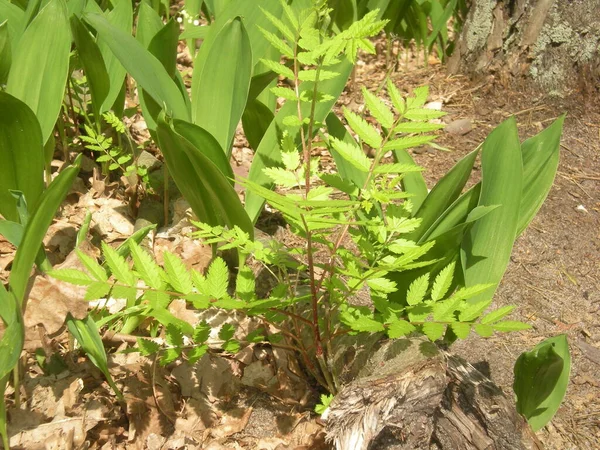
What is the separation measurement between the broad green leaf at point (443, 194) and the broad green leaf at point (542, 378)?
0.35m

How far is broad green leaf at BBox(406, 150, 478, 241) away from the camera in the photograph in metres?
1.43

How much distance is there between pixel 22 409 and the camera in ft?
4.78

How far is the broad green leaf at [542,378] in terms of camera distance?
4.19 feet

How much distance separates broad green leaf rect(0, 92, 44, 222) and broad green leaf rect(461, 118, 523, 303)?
3.20 ft

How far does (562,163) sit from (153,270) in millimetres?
1851

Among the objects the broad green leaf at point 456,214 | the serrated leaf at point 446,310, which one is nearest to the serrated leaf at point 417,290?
the serrated leaf at point 446,310

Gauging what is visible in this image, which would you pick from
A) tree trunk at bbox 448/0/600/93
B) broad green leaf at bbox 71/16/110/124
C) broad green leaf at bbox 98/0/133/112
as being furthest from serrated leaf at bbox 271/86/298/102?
tree trunk at bbox 448/0/600/93

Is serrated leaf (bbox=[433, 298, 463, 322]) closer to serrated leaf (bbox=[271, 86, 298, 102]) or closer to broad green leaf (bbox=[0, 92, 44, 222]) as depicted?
serrated leaf (bbox=[271, 86, 298, 102])

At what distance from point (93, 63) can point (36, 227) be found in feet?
2.36

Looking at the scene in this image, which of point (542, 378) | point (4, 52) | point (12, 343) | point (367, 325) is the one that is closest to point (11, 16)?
point (4, 52)

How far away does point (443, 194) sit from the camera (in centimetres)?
145

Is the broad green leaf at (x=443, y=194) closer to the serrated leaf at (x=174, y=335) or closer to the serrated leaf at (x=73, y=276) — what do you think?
the serrated leaf at (x=174, y=335)

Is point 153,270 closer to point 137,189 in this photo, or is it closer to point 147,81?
point 147,81

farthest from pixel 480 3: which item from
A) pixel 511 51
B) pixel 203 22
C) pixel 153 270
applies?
pixel 153 270
